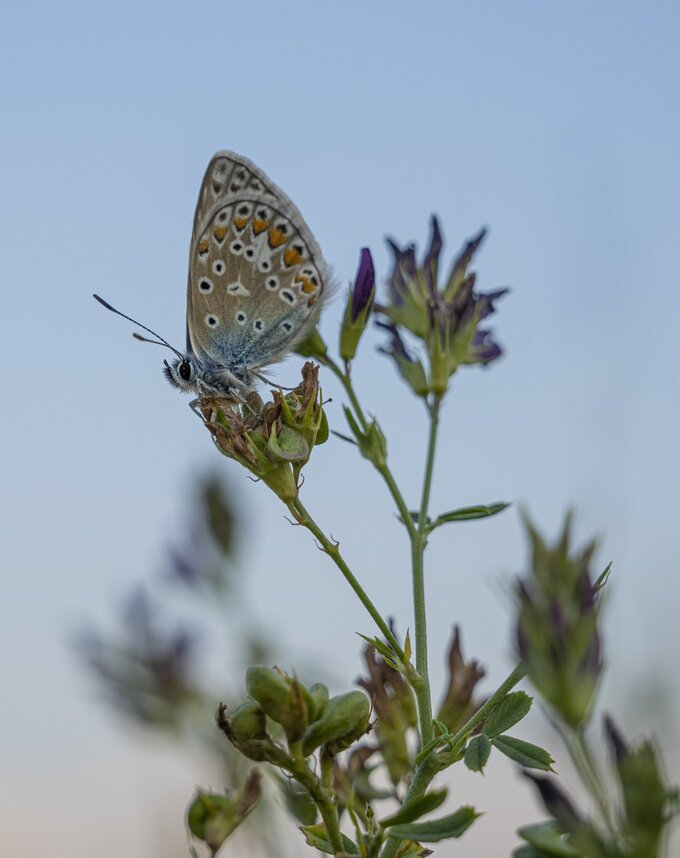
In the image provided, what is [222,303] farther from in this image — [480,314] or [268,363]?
[480,314]

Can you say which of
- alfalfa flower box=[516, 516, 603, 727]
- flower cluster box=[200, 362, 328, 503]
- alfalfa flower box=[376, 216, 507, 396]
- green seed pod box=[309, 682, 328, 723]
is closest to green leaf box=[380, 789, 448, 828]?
green seed pod box=[309, 682, 328, 723]

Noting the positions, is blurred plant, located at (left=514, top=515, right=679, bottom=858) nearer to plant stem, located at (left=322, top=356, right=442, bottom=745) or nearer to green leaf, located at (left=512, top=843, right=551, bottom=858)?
green leaf, located at (left=512, top=843, right=551, bottom=858)

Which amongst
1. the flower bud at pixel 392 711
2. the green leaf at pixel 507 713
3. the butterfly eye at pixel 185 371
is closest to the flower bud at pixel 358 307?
the butterfly eye at pixel 185 371

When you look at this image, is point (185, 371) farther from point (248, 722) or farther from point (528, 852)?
point (528, 852)

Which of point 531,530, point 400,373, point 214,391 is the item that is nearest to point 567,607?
point 531,530

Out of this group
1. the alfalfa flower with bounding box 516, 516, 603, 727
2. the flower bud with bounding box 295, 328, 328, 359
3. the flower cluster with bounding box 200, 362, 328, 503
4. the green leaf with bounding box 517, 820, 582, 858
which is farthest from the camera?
the flower bud with bounding box 295, 328, 328, 359

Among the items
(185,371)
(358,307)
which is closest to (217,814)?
(358,307)

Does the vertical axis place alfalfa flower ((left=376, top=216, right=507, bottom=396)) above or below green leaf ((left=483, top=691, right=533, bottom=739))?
above
